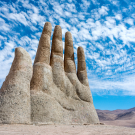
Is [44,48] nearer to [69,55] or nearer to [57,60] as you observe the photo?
[57,60]

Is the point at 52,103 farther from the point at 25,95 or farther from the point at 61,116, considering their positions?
the point at 25,95

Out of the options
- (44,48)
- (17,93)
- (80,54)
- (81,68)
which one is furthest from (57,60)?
(17,93)

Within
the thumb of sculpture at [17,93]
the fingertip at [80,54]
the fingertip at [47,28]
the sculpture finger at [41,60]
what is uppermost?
the fingertip at [47,28]

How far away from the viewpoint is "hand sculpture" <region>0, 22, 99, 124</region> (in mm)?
10492

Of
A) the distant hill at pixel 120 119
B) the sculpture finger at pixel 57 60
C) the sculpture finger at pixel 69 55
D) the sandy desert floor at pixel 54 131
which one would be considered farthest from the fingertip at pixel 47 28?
the distant hill at pixel 120 119

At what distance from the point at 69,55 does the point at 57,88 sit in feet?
17.6

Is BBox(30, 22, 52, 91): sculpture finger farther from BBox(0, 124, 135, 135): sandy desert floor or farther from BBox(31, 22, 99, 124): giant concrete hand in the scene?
BBox(0, 124, 135, 135): sandy desert floor

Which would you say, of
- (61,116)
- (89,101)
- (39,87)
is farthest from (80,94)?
(39,87)

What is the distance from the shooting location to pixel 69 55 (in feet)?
55.3

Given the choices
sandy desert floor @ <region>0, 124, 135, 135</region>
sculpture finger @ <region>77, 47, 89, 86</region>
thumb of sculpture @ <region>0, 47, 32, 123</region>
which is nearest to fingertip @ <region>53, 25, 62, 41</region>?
sculpture finger @ <region>77, 47, 89, 86</region>

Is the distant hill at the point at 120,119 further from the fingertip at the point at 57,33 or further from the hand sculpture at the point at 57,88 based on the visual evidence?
the fingertip at the point at 57,33

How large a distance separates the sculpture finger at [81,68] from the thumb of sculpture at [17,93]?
7.41m

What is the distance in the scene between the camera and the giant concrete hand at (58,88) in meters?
10.6

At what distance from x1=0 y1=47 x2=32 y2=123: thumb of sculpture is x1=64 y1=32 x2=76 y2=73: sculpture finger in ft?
18.1
